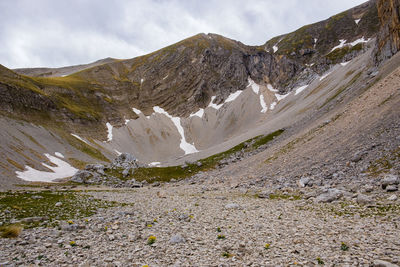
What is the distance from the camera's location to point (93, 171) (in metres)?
61.8

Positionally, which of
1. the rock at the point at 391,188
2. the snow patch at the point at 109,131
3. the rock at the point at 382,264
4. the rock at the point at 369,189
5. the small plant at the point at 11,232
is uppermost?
the snow patch at the point at 109,131

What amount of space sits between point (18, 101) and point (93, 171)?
76026 mm

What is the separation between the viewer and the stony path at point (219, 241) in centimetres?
962

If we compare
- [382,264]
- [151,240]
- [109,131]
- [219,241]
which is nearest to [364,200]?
[382,264]

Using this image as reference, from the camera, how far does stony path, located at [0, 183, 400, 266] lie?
9.62 m

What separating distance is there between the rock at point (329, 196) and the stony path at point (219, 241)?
6.92ft

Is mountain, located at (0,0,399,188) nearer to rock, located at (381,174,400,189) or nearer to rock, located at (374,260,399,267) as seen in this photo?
rock, located at (381,174,400,189)

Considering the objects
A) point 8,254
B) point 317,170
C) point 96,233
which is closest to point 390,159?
point 317,170

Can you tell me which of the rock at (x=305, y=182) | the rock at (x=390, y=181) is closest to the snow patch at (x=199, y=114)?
the rock at (x=305, y=182)

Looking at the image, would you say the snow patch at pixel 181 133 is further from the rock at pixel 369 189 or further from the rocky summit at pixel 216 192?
the rock at pixel 369 189

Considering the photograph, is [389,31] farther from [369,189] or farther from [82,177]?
[82,177]

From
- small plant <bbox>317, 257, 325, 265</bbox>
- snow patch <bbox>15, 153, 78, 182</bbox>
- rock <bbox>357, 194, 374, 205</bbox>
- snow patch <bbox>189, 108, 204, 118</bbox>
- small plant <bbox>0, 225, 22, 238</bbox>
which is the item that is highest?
snow patch <bbox>189, 108, 204, 118</bbox>

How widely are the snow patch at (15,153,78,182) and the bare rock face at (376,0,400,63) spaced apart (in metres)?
99.1

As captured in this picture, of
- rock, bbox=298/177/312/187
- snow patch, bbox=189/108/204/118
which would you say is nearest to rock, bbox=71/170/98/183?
rock, bbox=298/177/312/187
